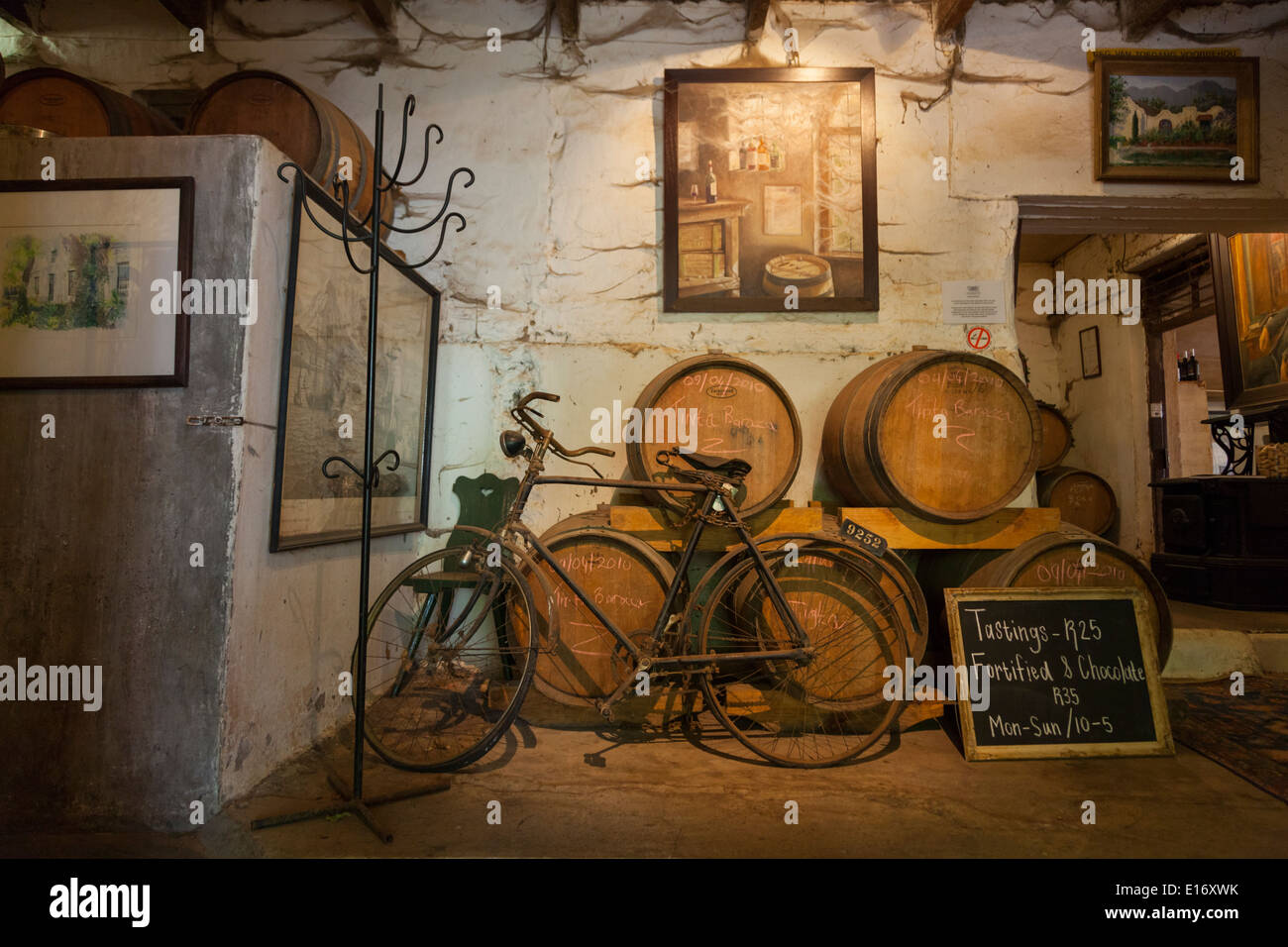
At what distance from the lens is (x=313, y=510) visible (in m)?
2.55

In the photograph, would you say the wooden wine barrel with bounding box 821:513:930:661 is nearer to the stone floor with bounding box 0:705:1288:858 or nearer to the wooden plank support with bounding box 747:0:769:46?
the stone floor with bounding box 0:705:1288:858

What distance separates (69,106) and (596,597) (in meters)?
2.97

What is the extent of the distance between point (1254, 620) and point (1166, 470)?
92.2 inches

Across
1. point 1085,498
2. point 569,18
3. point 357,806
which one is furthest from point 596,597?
point 1085,498

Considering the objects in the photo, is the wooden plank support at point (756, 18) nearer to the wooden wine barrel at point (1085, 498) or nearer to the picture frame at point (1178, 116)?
the picture frame at point (1178, 116)

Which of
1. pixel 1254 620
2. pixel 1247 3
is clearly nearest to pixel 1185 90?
pixel 1247 3

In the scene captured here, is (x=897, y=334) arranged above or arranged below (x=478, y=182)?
below

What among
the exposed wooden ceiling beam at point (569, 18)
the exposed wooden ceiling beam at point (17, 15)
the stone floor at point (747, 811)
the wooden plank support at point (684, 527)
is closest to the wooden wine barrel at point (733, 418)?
the wooden plank support at point (684, 527)

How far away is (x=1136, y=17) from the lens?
147 inches

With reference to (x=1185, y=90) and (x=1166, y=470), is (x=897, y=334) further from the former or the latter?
(x=1166, y=470)

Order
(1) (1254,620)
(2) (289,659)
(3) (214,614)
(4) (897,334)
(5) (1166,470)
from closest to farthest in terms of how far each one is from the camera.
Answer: (3) (214,614) → (2) (289,659) → (4) (897,334) → (1) (1254,620) → (5) (1166,470)

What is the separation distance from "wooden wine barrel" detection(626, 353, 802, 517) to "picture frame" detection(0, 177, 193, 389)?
Result: 1797 millimetres

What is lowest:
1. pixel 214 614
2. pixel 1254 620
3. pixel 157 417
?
pixel 1254 620

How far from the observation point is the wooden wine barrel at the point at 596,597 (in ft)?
9.20
